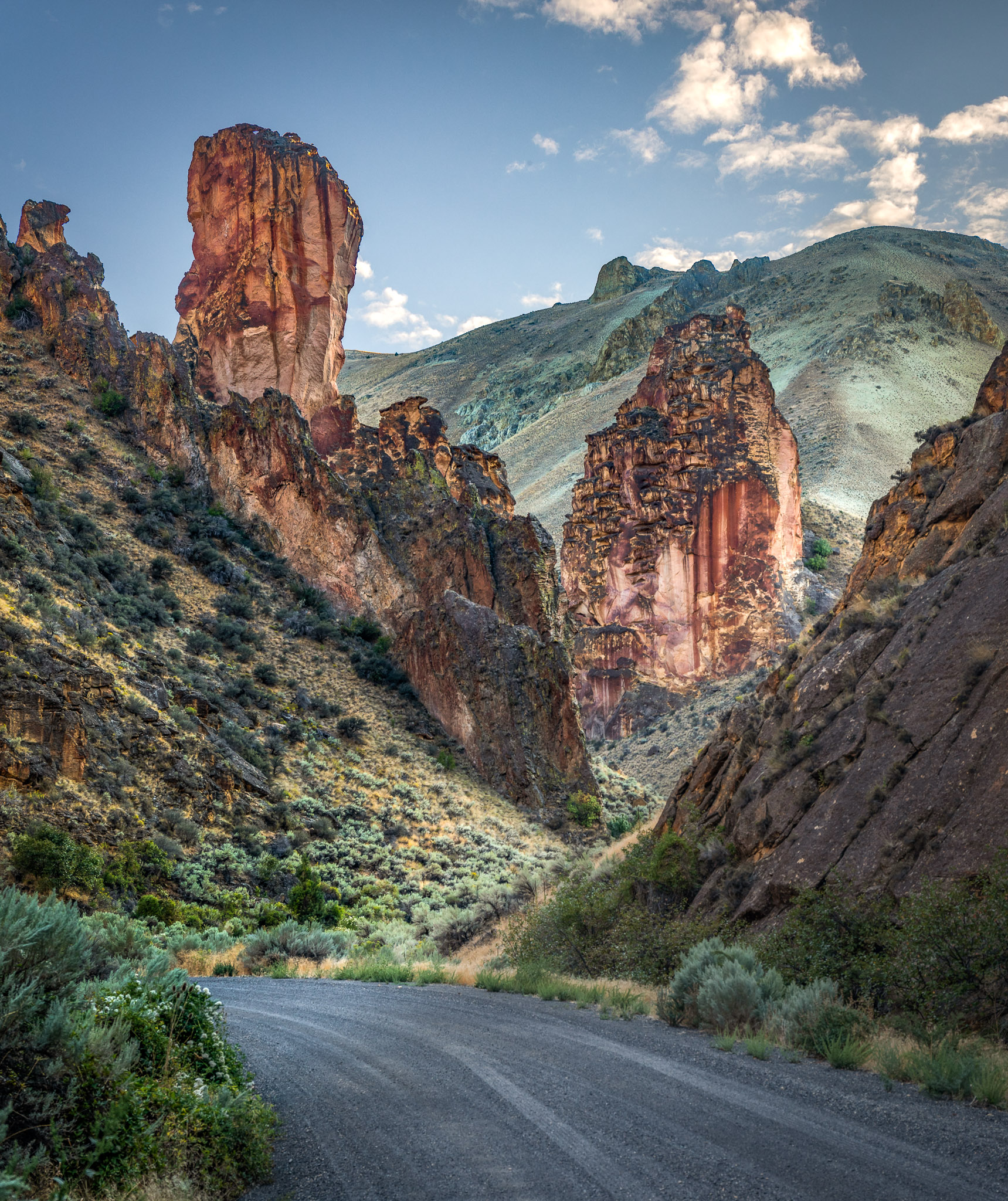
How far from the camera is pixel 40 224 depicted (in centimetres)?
4434

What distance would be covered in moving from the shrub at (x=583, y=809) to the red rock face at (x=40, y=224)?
39.2 metres

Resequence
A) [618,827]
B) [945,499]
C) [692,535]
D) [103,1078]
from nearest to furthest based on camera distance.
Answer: [103,1078], [945,499], [618,827], [692,535]

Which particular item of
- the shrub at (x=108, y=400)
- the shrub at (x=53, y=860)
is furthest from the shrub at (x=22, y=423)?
the shrub at (x=53, y=860)

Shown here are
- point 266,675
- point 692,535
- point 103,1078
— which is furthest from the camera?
point 692,535

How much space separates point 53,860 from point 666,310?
16772cm

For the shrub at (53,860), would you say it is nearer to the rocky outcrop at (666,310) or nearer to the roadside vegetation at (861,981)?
the roadside vegetation at (861,981)

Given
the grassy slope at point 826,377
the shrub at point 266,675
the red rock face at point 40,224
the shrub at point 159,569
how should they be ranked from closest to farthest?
the shrub at point 266,675 → the shrub at point 159,569 → the red rock face at point 40,224 → the grassy slope at point 826,377

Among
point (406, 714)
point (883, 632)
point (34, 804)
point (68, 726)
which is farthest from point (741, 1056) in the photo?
point (406, 714)

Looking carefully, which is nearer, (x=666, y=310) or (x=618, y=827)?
(x=618, y=827)

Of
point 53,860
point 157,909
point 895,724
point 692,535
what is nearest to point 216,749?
point 157,909

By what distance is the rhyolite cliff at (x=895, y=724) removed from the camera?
29.4 ft

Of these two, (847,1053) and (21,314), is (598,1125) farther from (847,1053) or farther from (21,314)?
(21,314)

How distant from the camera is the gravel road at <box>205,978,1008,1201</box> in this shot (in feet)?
14.1

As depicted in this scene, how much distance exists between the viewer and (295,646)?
3222cm
